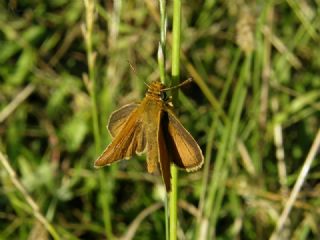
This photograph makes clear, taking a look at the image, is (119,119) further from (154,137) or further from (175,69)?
(175,69)

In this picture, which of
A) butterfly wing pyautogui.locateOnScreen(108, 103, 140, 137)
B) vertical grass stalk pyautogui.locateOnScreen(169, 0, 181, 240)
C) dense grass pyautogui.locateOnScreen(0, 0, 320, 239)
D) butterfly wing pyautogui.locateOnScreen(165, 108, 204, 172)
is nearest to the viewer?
vertical grass stalk pyautogui.locateOnScreen(169, 0, 181, 240)

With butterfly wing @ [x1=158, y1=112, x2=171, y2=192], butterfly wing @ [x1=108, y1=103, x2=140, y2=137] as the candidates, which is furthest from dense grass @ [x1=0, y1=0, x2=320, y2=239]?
butterfly wing @ [x1=158, y1=112, x2=171, y2=192]

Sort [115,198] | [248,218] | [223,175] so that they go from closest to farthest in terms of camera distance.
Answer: [223,175] → [248,218] → [115,198]

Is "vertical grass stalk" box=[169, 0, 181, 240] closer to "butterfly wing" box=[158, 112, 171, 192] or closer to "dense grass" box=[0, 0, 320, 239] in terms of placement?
"butterfly wing" box=[158, 112, 171, 192]

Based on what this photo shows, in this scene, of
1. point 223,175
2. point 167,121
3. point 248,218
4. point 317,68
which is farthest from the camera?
point 317,68

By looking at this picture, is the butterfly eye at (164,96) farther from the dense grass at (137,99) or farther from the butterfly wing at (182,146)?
the dense grass at (137,99)

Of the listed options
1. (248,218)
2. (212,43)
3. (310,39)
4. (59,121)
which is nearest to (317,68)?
(310,39)

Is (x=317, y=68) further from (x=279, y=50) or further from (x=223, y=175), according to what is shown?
(x=223, y=175)
